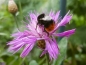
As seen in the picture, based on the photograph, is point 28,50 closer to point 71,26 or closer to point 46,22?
point 46,22

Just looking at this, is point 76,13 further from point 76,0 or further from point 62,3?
point 62,3

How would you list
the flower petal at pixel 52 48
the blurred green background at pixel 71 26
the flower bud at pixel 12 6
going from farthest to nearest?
the blurred green background at pixel 71 26
the flower bud at pixel 12 6
the flower petal at pixel 52 48

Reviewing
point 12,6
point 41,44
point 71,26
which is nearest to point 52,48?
point 41,44

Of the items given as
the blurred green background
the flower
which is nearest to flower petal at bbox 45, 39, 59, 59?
the flower

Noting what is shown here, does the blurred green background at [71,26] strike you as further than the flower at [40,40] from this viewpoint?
Yes

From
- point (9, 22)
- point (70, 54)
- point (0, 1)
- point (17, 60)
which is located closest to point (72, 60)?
point (70, 54)

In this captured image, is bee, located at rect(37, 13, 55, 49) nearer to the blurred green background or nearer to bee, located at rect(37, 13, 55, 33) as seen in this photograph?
bee, located at rect(37, 13, 55, 33)

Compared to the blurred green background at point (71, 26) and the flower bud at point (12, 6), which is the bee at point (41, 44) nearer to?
the flower bud at point (12, 6)

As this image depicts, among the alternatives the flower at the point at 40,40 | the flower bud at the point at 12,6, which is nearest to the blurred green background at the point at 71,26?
the flower bud at the point at 12,6
